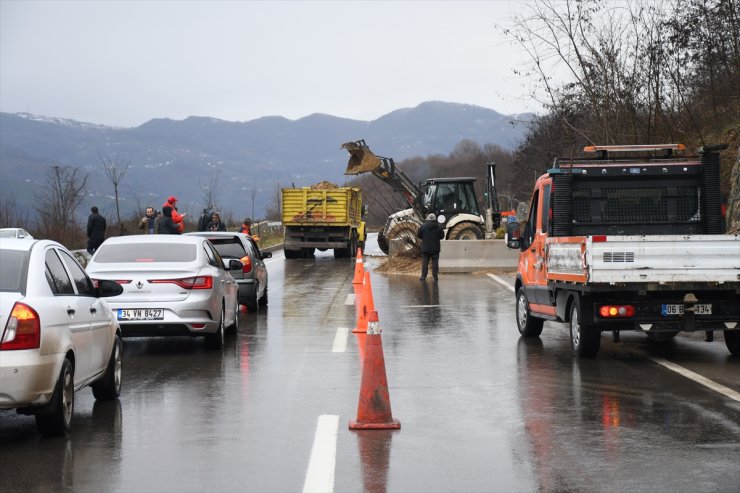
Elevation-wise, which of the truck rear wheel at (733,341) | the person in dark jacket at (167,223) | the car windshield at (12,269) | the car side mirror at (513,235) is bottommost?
the truck rear wheel at (733,341)

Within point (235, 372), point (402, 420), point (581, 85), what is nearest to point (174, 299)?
point (235, 372)

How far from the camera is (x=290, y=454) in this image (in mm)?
7496

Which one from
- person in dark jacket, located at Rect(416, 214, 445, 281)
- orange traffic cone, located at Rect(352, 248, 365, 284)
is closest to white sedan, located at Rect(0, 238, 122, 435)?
orange traffic cone, located at Rect(352, 248, 365, 284)

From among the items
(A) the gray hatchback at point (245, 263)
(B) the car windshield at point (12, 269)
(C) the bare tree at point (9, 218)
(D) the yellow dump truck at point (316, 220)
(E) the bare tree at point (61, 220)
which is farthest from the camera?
(D) the yellow dump truck at point (316, 220)

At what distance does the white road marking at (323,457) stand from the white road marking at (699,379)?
11.9 feet

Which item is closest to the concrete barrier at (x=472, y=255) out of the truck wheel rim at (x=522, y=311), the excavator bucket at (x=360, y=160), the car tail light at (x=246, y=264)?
the excavator bucket at (x=360, y=160)

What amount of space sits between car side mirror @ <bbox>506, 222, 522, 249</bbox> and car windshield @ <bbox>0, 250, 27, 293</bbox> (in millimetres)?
8123

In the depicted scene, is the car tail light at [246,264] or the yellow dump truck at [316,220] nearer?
the car tail light at [246,264]

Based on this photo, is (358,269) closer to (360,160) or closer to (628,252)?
(628,252)

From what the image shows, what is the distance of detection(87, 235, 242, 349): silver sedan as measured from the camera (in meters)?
13.6

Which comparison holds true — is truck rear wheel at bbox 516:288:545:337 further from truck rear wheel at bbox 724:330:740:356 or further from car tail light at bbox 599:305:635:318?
car tail light at bbox 599:305:635:318

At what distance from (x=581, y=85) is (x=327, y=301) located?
36.4ft

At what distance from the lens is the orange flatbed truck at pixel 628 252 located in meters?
11.9

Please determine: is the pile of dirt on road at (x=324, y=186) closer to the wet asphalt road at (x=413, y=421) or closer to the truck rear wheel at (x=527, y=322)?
the truck rear wheel at (x=527, y=322)
